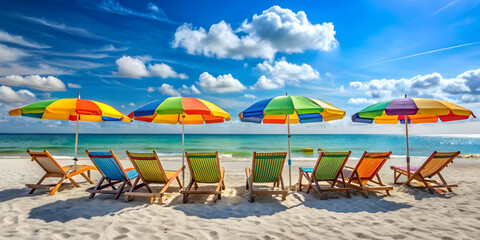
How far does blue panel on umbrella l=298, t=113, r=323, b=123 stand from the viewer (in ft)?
19.6

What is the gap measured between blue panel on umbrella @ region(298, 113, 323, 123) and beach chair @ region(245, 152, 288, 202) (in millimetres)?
2073

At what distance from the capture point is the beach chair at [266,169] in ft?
14.0

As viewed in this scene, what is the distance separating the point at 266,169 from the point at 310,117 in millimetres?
2310

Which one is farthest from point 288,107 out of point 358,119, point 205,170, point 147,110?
point 358,119

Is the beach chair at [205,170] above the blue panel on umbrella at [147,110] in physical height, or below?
below

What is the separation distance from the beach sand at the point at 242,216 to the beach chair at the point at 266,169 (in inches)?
8.2

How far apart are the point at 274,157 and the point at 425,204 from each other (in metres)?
2.78

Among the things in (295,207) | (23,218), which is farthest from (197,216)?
(23,218)

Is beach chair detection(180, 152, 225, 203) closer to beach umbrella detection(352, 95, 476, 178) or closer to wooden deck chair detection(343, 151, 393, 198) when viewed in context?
wooden deck chair detection(343, 151, 393, 198)

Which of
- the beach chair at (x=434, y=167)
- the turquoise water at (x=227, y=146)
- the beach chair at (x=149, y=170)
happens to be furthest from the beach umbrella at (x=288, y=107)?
the turquoise water at (x=227, y=146)

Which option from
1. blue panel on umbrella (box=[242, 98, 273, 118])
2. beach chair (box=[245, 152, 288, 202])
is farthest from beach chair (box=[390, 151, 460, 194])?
blue panel on umbrella (box=[242, 98, 273, 118])

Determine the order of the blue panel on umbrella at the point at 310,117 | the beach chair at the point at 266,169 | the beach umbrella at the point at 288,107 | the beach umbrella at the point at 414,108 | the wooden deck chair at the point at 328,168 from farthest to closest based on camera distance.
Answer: the blue panel on umbrella at the point at 310,117 → the wooden deck chair at the point at 328,168 → the beach umbrella at the point at 414,108 → the beach chair at the point at 266,169 → the beach umbrella at the point at 288,107

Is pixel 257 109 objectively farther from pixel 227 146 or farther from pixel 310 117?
pixel 227 146

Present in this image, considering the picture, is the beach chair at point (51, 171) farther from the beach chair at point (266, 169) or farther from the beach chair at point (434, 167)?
the beach chair at point (434, 167)
